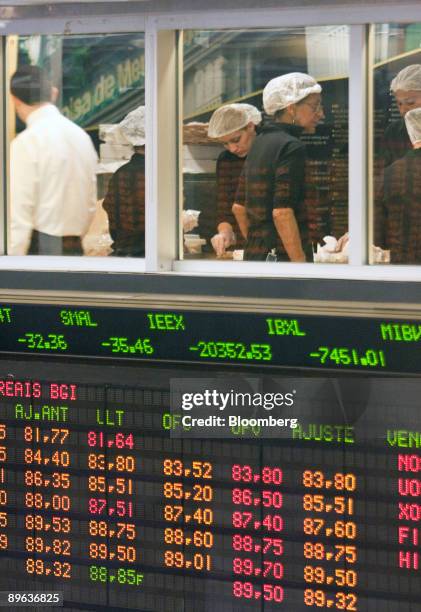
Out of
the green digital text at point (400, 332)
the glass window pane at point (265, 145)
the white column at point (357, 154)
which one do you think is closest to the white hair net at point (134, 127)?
the glass window pane at point (265, 145)

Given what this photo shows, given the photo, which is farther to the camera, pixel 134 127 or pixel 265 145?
pixel 134 127

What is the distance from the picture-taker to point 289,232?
5.69 meters

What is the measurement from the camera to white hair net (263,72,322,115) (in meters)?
5.59

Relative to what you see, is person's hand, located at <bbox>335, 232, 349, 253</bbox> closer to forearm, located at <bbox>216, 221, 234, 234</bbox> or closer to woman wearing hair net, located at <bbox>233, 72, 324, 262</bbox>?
woman wearing hair net, located at <bbox>233, 72, 324, 262</bbox>

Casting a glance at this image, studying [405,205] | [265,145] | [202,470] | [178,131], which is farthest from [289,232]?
[202,470]

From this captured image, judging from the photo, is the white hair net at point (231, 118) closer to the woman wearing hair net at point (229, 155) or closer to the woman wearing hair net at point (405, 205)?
the woman wearing hair net at point (229, 155)

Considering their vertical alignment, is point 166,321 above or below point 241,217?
below

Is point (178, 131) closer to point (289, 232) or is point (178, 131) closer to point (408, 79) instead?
point (289, 232)

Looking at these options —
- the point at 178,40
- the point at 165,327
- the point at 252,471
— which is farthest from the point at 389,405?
the point at 178,40

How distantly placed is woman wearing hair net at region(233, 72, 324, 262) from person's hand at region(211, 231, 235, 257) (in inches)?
2.1

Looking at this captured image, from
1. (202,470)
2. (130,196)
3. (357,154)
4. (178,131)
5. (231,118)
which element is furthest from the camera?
(130,196)

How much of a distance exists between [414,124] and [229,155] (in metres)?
0.74

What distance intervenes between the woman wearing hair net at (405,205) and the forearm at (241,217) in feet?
1.82

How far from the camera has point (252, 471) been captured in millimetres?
5328
